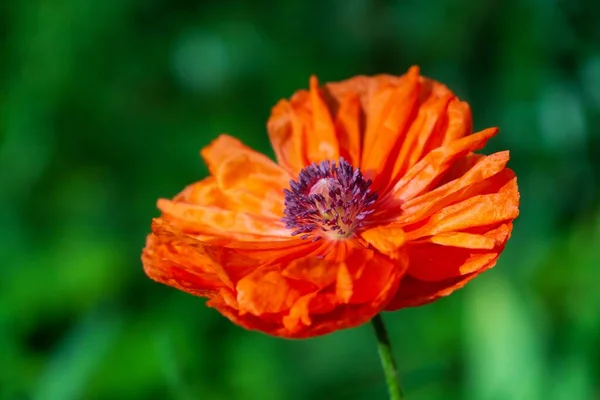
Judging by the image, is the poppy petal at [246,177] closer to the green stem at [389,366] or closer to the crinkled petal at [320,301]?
the crinkled petal at [320,301]

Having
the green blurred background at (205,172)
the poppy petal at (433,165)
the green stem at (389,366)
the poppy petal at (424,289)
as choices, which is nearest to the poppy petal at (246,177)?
the poppy petal at (433,165)

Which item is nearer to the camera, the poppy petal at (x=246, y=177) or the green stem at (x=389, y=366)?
the green stem at (x=389, y=366)

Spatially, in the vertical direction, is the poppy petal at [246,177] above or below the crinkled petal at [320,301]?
above

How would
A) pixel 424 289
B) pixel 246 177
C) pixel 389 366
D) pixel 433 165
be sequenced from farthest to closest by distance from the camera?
1. pixel 246 177
2. pixel 433 165
3. pixel 424 289
4. pixel 389 366

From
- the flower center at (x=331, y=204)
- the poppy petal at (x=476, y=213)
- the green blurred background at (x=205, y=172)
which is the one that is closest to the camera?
the poppy petal at (x=476, y=213)

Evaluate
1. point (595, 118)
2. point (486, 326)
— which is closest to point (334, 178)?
point (486, 326)

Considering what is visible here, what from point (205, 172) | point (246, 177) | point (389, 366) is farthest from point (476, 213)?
point (205, 172)

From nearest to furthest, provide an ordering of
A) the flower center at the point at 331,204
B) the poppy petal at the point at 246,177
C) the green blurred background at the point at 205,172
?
the flower center at the point at 331,204, the poppy petal at the point at 246,177, the green blurred background at the point at 205,172

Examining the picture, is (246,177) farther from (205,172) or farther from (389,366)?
(205,172)

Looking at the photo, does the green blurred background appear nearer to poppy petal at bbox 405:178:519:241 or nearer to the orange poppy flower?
the orange poppy flower
